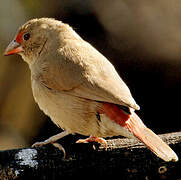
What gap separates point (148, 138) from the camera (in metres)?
4.07

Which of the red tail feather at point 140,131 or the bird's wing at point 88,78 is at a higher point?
the bird's wing at point 88,78

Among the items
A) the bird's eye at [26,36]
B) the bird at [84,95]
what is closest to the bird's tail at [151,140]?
the bird at [84,95]

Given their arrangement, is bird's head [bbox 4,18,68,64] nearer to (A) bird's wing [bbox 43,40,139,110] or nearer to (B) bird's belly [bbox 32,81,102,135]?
(A) bird's wing [bbox 43,40,139,110]

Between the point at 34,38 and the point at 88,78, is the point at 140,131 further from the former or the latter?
the point at 34,38

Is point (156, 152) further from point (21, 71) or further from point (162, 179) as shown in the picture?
point (21, 71)

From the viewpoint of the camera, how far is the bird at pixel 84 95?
13.7 feet

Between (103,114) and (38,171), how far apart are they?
76cm

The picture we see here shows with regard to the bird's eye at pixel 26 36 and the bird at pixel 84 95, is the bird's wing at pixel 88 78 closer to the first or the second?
the bird at pixel 84 95

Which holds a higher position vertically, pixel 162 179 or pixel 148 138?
pixel 148 138

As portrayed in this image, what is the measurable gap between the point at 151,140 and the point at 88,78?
2.68 ft

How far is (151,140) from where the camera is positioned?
4.05 metres

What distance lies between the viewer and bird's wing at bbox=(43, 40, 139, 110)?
423 cm

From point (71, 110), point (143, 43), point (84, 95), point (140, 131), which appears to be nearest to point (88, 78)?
point (84, 95)

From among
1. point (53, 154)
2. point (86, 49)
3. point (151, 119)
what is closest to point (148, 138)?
point (53, 154)
